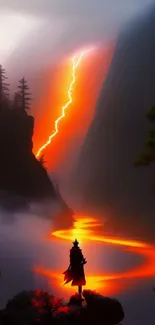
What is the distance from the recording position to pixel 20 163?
20516mm

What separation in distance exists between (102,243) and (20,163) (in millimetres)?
6183

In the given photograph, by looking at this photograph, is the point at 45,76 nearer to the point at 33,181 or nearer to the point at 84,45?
the point at 84,45

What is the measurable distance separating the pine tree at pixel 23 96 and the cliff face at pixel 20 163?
0.45m

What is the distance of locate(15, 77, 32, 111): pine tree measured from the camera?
64.5ft

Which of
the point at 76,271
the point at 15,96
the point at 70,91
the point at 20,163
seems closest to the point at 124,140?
the point at 70,91

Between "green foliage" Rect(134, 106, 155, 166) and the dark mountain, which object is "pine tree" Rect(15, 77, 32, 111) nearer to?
the dark mountain

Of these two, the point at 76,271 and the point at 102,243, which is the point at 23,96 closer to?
the point at 102,243

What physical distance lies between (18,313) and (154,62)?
1652 centimetres

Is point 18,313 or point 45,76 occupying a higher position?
point 45,76

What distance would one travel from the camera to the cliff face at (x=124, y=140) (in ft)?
Answer: 64.4

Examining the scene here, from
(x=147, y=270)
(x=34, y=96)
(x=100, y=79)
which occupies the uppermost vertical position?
(x=100, y=79)

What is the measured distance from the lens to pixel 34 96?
20.0 m

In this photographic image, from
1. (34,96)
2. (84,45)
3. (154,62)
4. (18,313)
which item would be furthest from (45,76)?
(18,313)

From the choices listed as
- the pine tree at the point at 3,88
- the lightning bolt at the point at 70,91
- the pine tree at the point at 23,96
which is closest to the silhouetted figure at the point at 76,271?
the lightning bolt at the point at 70,91
